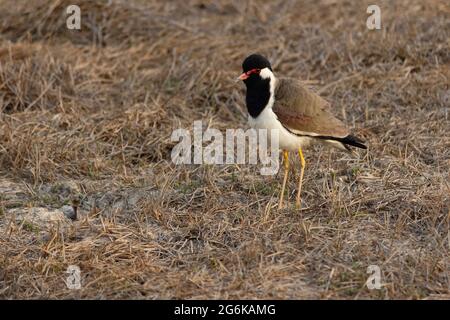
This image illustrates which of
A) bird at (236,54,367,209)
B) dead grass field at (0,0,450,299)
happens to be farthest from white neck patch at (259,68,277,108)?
dead grass field at (0,0,450,299)

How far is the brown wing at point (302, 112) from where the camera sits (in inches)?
219

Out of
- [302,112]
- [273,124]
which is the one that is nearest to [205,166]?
[273,124]

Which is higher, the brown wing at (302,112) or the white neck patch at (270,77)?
the white neck patch at (270,77)

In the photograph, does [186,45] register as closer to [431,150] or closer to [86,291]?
[431,150]

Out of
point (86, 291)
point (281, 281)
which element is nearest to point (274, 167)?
point (281, 281)

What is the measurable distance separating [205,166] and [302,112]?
37.8 inches

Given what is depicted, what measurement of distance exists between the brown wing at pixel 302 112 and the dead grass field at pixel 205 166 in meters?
0.45

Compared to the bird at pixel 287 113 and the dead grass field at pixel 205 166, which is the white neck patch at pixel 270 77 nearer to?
the bird at pixel 287 113

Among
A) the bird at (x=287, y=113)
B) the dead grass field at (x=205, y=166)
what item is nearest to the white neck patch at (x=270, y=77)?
the bird at (x=287, y=113)

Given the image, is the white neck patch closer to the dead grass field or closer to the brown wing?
the brown wing

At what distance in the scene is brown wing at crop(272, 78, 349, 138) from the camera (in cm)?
557

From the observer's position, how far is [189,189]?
19.3 ft

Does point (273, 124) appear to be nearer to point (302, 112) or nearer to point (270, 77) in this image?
point (302, 112)
